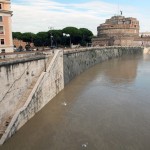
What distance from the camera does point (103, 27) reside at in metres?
103

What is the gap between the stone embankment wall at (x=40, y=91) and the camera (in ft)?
51.3

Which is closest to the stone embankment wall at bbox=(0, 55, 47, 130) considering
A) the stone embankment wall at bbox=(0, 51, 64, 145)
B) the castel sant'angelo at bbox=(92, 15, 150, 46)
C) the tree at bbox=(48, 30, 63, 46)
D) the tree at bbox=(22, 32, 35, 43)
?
the stone embankment wall at bbox=(0, 51, 64, 145)

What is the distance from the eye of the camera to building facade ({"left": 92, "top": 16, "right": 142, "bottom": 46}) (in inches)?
3657

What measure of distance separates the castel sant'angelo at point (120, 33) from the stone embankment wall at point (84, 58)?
419 inches

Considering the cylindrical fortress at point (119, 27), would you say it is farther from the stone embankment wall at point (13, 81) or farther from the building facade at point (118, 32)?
the stone embankment wall at point (13, 81)

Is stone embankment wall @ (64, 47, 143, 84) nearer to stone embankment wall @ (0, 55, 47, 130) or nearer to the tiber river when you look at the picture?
the tiber river

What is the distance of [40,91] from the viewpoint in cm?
2000

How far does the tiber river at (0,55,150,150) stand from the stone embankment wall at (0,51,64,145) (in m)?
0.49

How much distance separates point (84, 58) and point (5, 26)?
53.5ft

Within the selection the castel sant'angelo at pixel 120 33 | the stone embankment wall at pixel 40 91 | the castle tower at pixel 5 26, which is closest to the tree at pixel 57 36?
the castel sant'angelo at pixel 120 33

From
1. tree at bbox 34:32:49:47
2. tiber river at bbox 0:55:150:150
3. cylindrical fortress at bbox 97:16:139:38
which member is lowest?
tiber river at bbox 0:55:150:150

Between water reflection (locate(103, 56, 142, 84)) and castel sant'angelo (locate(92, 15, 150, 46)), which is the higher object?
castel sant'angelo (locate(92, 15, 150, 46))

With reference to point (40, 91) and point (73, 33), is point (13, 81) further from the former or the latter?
point (73, 33)

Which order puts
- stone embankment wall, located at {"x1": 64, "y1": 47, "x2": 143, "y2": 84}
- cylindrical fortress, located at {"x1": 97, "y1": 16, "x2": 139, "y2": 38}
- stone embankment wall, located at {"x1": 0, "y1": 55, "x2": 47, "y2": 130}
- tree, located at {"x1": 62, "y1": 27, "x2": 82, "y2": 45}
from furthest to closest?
cylindrical fortress, located at {"x1": 97, "y1": 16, "x2": 139, "y2": 38} → tree, located at {"x1": 62, "y1": 27, "x2": 82, "y2": 45} → stone embankment wall, located at {"x1": 64, "y1": 47, "x2": 143, "y2": 84} → stone embankment wall, located at {"x1": 0, "y1": 55, "x2": 47, "y2": 130}
